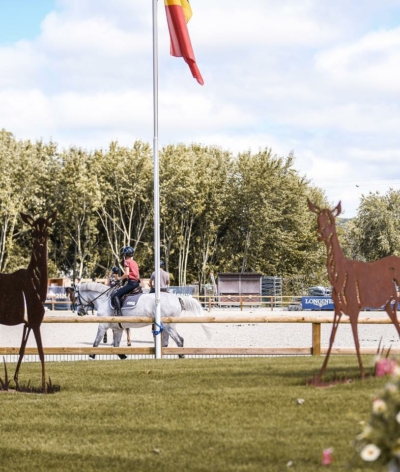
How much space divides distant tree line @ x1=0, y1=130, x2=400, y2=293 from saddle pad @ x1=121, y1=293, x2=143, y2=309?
39339 mm

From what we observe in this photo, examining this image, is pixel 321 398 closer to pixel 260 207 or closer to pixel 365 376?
pixel 365 376

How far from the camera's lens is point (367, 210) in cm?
7462

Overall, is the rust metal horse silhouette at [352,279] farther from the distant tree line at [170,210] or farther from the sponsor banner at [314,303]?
the distant tree line at [170,210]

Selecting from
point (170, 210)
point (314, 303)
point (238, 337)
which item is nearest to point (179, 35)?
point (238, 337)

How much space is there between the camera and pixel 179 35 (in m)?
16.7

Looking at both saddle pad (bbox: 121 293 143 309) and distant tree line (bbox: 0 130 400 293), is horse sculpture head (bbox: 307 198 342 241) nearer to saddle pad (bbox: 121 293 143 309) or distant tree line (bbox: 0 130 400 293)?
saddle pad (bbox: 121 293 143 309)

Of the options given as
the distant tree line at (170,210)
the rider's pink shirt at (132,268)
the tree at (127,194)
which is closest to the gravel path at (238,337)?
the rider's pink shirt at (132,268)

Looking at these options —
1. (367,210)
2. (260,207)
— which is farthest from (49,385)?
(367,210)

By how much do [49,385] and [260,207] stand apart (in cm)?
5151

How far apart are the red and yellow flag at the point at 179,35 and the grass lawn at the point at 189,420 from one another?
629 centimetres

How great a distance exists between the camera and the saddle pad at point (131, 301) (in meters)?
19.4

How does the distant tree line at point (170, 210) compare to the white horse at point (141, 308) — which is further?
the distant tree line at point (170, 210)

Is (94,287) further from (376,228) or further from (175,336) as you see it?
(376,228)

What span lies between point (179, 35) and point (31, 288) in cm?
657
